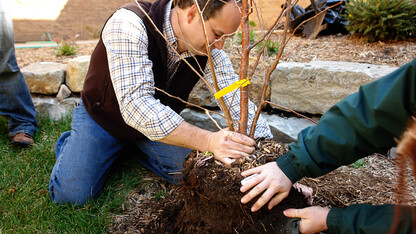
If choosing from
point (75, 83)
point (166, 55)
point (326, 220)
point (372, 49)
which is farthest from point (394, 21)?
point (75, 83)

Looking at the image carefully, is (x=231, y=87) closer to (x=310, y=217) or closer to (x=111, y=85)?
(x=310, y=217)

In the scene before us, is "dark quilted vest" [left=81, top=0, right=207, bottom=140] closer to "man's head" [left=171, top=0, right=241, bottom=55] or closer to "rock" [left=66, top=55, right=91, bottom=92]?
"man's head" [left=171, top=0, right=241, bottom=55]

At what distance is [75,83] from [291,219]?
323cm

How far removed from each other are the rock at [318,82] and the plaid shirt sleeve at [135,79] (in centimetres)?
151

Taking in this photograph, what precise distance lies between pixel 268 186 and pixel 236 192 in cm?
16

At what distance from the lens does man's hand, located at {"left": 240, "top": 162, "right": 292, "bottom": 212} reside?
1522mm

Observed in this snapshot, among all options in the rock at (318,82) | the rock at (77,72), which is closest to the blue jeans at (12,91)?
the rock at (77,72)

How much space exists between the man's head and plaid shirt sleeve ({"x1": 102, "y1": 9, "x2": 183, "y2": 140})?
290mm

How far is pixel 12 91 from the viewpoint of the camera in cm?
330

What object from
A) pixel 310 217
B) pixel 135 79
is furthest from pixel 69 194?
pixel 310 217

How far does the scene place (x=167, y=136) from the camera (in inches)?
76.9

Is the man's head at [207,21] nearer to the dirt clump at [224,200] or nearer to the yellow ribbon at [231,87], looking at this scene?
the yellow ribbon at [231,87]

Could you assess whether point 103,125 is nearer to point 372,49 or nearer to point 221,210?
point 221,210

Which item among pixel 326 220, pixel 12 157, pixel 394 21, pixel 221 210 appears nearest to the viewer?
pixel 326 220
